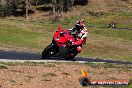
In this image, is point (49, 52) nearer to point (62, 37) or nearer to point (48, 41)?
point (62, 37)

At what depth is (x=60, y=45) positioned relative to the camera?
2316 centimetres

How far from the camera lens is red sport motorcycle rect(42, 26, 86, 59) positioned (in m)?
23.1

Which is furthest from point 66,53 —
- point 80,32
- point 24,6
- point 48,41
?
point 24,6

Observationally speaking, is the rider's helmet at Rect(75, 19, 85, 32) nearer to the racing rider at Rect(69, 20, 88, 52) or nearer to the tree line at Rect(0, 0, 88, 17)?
the racing rider at Rect(69, 20, 88, 52)

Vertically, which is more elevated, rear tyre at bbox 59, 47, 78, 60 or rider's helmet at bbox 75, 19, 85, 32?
rider's helmet at bbox 75, 19, 85, 32

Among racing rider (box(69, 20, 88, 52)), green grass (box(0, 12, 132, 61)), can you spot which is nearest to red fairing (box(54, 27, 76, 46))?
racing rider (box(69, 20, 88, 52))

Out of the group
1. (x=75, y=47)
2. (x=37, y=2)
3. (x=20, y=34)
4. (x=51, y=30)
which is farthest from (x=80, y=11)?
(x=75, y=47)

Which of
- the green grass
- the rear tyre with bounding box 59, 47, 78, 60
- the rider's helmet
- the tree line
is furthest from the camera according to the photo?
the tree line

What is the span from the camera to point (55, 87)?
1544cm

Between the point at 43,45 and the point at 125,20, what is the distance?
155 ft

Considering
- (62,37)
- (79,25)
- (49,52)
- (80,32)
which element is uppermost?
(79,25)

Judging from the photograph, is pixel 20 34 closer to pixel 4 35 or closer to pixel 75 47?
pixel 4 35

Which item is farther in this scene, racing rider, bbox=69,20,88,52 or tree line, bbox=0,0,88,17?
tree line, bbox=0,0,88,17

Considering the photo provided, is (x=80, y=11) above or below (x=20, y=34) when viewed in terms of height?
below
